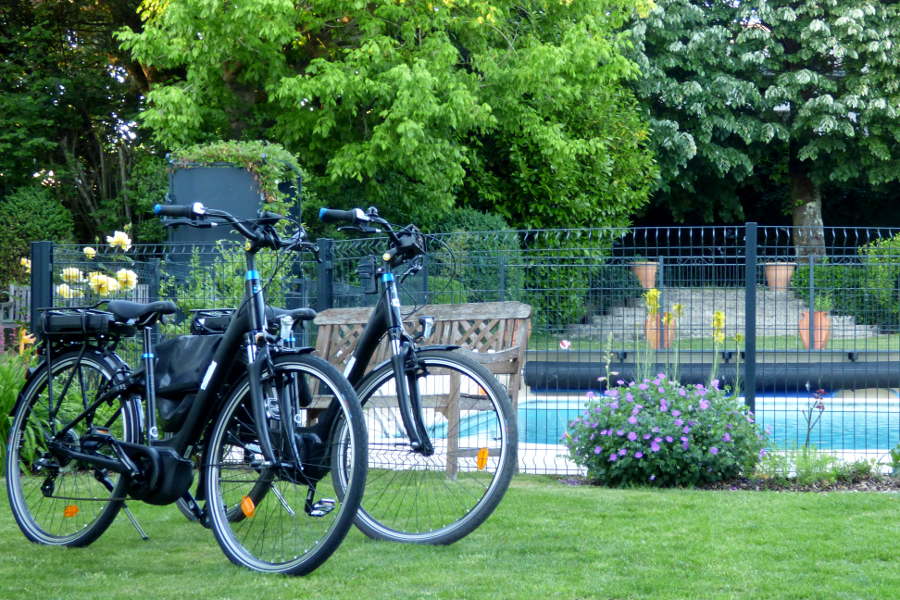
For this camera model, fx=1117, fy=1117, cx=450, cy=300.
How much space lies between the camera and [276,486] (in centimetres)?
392

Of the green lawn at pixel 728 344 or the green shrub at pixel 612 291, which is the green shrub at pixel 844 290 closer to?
the green lawn at pixel 728 344

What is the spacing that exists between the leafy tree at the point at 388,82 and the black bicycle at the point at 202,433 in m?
10.5

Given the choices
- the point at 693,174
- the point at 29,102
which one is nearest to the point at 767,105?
the point at 693,174

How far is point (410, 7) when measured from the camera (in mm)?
16312

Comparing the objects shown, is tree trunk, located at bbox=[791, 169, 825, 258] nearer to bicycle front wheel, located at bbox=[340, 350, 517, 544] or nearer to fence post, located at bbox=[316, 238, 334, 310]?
fence post, located at bbox=[316, 238, 334, 310]

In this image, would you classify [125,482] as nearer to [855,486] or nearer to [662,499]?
[662,499]

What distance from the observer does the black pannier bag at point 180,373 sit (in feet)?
14.1

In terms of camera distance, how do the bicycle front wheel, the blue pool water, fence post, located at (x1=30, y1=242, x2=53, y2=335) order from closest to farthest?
1. the bicycle front wheel
2. fence post, located at (x1=30, y1=242, x2=53, y2=335)
3. the blue pool water

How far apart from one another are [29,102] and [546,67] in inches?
413

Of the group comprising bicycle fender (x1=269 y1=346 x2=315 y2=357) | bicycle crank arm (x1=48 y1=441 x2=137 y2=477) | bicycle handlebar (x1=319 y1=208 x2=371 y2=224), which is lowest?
bicycle crank arm (x1=48 y1=441 x2=137 y2=477)

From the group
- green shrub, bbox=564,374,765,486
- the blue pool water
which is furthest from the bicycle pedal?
the blue pool water

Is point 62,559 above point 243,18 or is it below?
below

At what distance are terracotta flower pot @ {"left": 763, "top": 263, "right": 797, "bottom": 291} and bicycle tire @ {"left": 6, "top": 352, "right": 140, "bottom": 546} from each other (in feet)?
14.4

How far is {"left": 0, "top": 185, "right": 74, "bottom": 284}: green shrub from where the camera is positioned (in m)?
17.2
